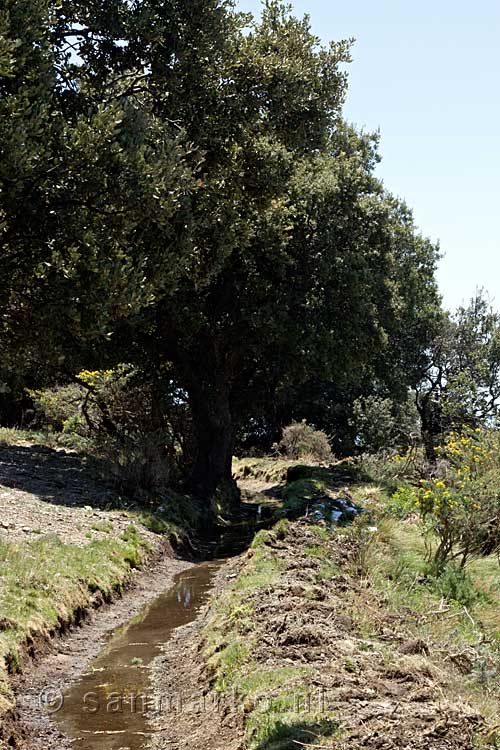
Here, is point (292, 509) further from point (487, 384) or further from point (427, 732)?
point (487, 384)

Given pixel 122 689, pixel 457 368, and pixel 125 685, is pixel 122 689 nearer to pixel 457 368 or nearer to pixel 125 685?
pixel 125 685

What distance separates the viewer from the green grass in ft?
28.1

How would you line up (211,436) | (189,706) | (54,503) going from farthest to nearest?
(211,436)
(54,503)
(189,706)

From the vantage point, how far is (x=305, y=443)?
32781 millimetres

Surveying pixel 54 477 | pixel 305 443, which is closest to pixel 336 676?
pixel 54 477

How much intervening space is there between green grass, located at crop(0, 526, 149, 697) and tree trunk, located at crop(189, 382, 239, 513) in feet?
30.5

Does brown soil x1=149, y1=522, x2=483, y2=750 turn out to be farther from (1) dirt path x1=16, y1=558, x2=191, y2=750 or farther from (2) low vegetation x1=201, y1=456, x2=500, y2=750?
(1) dirt path x1=16, y1=558, x2=191, y2=750

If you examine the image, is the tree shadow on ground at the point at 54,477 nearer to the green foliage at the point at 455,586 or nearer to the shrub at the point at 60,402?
the shrub at the point at 60,402

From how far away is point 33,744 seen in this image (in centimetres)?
677

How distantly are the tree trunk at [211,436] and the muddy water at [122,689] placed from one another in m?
10.8

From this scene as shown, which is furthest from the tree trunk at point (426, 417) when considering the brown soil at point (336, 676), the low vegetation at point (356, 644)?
the brown soil at point (336, 676)

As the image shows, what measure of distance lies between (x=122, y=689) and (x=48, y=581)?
2.27 m

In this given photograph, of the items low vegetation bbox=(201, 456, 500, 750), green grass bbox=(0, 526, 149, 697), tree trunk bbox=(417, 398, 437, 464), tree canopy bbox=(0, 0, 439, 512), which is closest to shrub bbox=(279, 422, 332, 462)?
tree canopy bbox=(0, 0, 439, 512)

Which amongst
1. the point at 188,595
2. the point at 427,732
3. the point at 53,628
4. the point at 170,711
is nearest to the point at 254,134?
the point at 188,595
